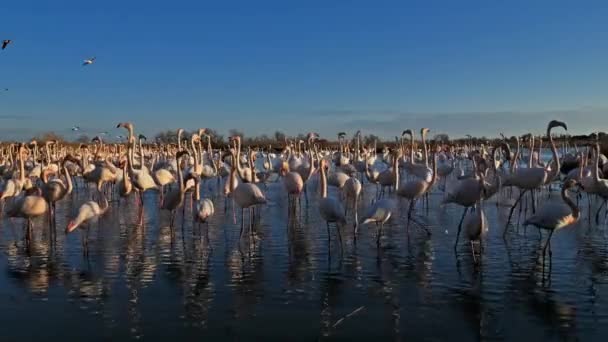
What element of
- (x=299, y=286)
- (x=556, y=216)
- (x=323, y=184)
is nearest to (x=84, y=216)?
(x=299, y=286)

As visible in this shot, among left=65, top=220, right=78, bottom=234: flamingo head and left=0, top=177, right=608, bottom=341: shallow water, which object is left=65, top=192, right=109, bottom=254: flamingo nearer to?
left=65, top=220, right=78, bottom=234: flamingo head

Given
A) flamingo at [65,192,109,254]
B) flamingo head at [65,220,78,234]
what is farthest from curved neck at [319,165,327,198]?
Answer: flamingo head at [65,220,78,234]

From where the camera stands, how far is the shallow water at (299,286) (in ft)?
20.6

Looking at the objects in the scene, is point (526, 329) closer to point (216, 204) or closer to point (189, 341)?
point (189, 341)

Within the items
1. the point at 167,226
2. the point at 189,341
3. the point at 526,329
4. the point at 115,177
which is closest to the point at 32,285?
the point at 189,341

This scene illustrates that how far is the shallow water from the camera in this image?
6293mm

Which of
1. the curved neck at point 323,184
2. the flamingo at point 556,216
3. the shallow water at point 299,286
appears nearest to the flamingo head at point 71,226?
the shallow water at point 299,286

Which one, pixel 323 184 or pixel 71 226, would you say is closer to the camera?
pixel 71 226

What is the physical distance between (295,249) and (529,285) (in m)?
3.98

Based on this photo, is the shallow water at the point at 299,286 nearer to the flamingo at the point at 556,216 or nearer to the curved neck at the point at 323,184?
the flamingo at the point at 556,216

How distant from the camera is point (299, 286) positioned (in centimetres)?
786

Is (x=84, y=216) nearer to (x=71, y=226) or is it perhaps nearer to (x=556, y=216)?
(x=71, y=226)

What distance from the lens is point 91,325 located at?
6.40 m

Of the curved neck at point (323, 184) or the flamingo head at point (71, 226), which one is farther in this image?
the curved neck at point (323, 184)
